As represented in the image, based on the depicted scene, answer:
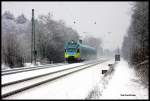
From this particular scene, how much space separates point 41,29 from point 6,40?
20758mm

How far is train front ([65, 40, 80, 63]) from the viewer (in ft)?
155

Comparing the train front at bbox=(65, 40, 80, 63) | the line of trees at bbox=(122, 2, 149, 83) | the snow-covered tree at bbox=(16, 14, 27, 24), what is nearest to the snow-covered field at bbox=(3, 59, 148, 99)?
the line of trees at bbox=(122, 2, 149, 83)

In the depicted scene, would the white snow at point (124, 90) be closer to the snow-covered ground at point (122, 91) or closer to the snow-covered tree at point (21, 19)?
the snow-covered ground at point (122, 91)

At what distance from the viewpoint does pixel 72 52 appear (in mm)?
47625

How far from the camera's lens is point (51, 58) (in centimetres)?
5334

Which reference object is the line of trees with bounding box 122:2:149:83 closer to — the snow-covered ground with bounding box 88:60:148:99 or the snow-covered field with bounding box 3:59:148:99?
the snow-covered ground with bounding box 88:60:148:99

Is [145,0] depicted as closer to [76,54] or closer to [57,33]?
[76,54]

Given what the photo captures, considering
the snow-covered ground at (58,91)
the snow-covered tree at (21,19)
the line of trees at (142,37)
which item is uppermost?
the snow-covered tree at (21,19)

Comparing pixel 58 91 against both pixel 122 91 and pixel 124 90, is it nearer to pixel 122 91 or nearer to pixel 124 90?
pixel 122 91

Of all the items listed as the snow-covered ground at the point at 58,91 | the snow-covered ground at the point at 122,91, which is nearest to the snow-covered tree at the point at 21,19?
the snow-covered ground at the point at 58,91

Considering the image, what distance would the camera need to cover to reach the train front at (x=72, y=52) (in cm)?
4725

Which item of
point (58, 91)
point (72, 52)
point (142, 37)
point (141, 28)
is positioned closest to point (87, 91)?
point (58, 91)

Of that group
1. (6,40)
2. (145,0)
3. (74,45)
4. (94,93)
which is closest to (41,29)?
(74,45)

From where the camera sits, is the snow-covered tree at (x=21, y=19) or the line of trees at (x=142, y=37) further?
the snow-covered tree at (x=21, y=19)
